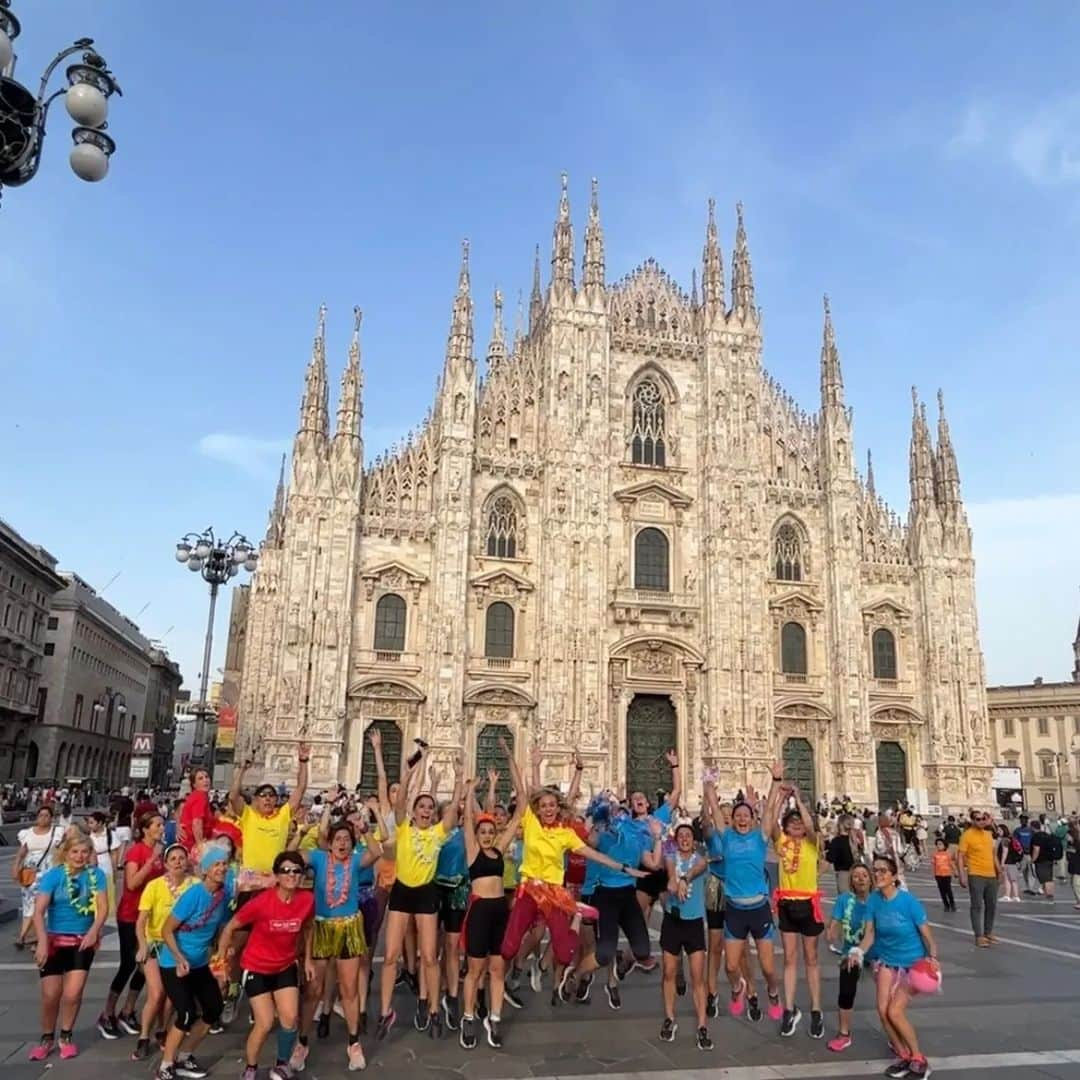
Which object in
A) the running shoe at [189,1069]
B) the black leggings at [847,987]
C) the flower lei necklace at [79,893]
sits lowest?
the running shoe at [189,1069]

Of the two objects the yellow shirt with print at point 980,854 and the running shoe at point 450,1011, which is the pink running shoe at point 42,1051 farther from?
the yellow shirt with print at point 980,854

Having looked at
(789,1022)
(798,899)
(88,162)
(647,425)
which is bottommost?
(789,1022)

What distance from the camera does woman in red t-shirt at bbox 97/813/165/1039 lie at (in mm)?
7539

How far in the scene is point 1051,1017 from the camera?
8602 mm

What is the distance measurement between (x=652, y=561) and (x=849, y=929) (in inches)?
1134

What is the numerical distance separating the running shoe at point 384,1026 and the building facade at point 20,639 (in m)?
45.9

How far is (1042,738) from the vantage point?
213ft

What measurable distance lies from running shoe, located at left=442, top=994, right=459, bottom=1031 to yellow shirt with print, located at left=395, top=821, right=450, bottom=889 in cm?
126

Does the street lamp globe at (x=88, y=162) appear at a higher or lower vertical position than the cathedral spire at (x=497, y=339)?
lower

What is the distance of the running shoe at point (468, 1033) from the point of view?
7.21 m

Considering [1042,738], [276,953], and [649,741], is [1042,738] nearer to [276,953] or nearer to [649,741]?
[649,741]

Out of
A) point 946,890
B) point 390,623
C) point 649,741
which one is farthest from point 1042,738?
point 946,890

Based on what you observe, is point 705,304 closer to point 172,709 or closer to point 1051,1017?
point 1051,1017

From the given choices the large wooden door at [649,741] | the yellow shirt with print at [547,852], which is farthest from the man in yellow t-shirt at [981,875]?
the large wooden door at [649,741]
